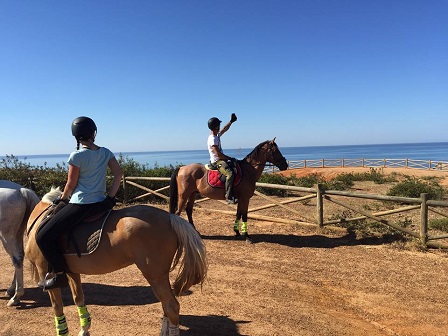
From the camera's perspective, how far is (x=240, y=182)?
26.2 feet

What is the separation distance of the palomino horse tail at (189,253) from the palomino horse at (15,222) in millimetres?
2993

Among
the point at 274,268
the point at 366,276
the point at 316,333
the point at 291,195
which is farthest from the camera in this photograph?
the point at 291,195

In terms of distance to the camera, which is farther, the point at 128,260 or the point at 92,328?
the point at 92,328

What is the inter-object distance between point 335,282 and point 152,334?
3.30 metres

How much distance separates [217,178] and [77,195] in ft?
16.8

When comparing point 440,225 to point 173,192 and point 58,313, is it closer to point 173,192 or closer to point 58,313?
point 173,192

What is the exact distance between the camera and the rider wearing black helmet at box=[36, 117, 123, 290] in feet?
10.3

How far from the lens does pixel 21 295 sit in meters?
4.61

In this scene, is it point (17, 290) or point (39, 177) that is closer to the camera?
point (17, 290)

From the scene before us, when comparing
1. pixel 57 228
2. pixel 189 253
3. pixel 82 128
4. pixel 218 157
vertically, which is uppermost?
pixel 82 128

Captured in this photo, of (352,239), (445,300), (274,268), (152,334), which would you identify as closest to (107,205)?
(152,334)

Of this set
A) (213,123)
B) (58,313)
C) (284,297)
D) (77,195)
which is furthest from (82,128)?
(213,123)

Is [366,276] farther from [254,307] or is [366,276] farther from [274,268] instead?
[254,307]

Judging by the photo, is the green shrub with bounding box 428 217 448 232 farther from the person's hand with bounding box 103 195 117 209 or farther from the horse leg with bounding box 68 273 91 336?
the horse leg with bounding box 68 273 91 336
